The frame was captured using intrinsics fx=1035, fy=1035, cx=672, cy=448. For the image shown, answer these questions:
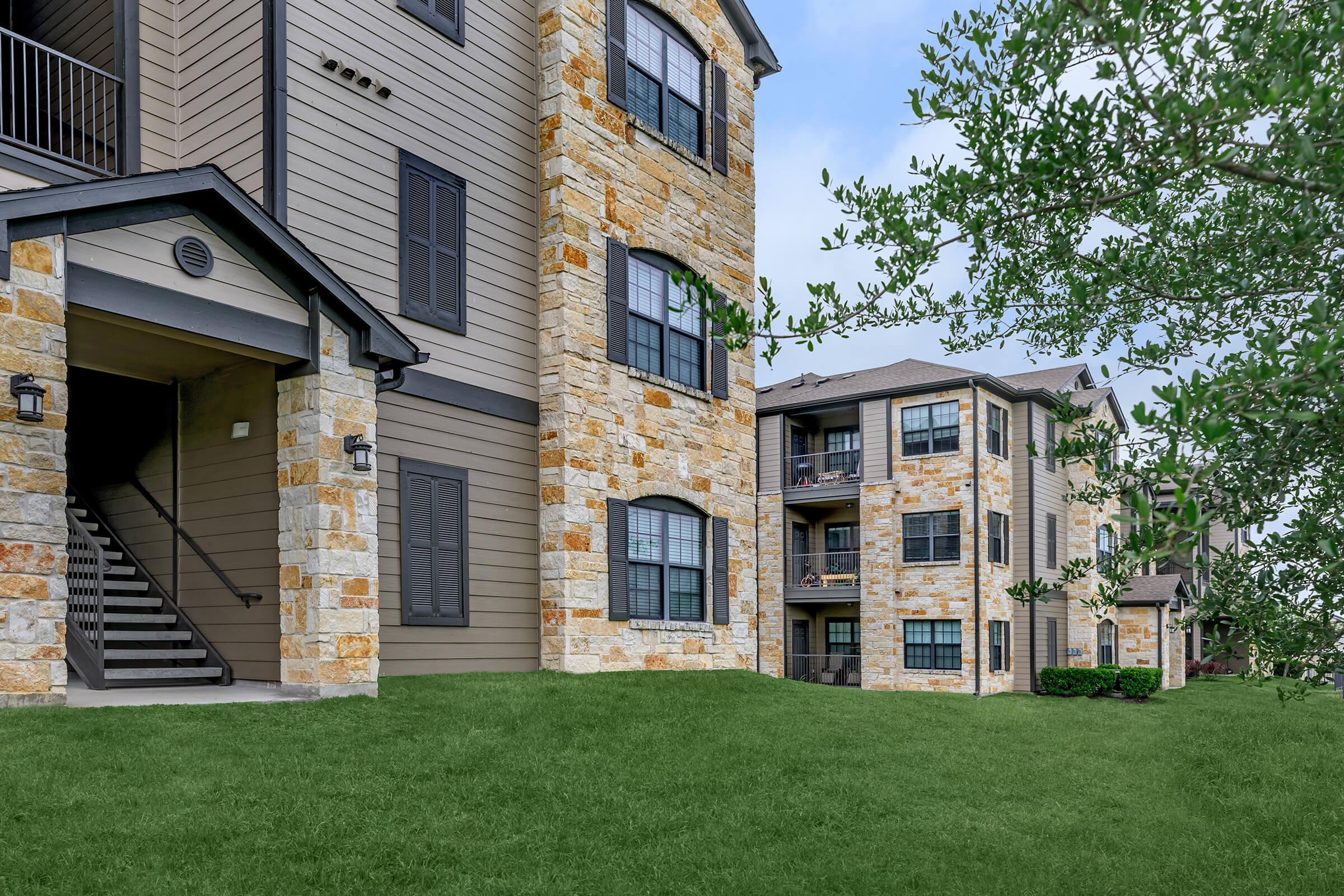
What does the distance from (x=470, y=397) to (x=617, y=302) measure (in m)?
2.57

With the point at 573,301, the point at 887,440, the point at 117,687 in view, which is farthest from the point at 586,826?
the point at 887,440

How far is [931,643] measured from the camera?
26.8 metres

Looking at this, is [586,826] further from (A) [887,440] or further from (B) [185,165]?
(A) [887,440]

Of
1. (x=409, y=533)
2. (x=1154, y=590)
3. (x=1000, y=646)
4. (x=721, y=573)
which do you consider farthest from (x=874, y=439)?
(x=409, y=533)

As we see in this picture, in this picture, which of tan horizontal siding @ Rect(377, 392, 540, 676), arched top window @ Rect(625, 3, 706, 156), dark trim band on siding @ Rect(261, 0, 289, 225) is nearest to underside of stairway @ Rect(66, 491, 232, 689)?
tan horizontal siding @ Rect(377, 392, 540, 676)

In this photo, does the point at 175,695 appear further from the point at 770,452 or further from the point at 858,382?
the point at 858,382

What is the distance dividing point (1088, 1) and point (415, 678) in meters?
8.49

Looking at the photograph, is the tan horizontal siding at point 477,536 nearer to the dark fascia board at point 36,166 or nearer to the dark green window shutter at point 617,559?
the dark green window shutter at point 617,559

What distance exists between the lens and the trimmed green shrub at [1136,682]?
87.4 ft

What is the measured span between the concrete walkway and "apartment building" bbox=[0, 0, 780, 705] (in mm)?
145

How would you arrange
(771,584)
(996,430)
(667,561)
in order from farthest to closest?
(771,584) < (996,430) < (667,561)

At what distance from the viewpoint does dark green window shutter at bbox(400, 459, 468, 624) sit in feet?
35.4

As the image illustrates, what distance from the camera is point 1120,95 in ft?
13.0

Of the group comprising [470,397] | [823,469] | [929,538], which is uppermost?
[470,397]
